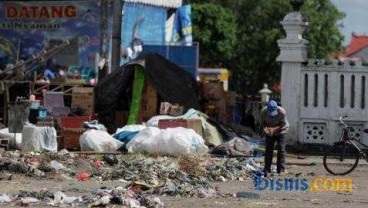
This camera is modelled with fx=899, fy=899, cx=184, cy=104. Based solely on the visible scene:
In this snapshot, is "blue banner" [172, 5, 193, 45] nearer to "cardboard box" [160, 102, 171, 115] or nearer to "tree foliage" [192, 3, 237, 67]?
"cardboard box" [160, 102, 171, 115]

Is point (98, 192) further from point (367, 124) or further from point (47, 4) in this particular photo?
point (47, 4)

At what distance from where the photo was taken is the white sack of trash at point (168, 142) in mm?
20781

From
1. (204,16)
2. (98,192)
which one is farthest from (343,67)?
(204,16)

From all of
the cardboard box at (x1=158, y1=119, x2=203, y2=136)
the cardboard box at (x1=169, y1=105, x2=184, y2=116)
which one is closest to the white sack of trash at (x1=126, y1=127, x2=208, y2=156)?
the cardboard box at (x1=158, y1=119, x2=203, y2=136)

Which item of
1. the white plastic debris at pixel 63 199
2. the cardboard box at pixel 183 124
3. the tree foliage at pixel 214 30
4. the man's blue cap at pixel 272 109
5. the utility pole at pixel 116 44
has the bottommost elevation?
the white plastic debris at pixel 63 199

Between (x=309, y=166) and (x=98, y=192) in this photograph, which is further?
(x=309, y=166)

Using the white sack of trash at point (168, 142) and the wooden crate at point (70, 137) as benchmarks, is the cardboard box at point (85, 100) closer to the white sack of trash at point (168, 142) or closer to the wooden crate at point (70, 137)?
the wooden crate at point (70, 137)

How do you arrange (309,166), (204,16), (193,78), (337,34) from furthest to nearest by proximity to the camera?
1. (337,34)
2. (204,16)
3. (193,78)
4. (309,166)

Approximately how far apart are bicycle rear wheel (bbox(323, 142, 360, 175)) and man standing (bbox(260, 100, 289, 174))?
143cm

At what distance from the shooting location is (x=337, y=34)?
70.1 meters

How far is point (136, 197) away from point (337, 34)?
5896cm

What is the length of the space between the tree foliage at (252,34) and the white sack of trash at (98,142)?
40.4 meters

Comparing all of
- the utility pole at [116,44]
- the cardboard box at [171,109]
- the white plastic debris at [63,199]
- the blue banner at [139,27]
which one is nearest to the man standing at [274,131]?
the white plastic debris at [63,199]

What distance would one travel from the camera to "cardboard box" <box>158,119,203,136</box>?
23062 millimetres
